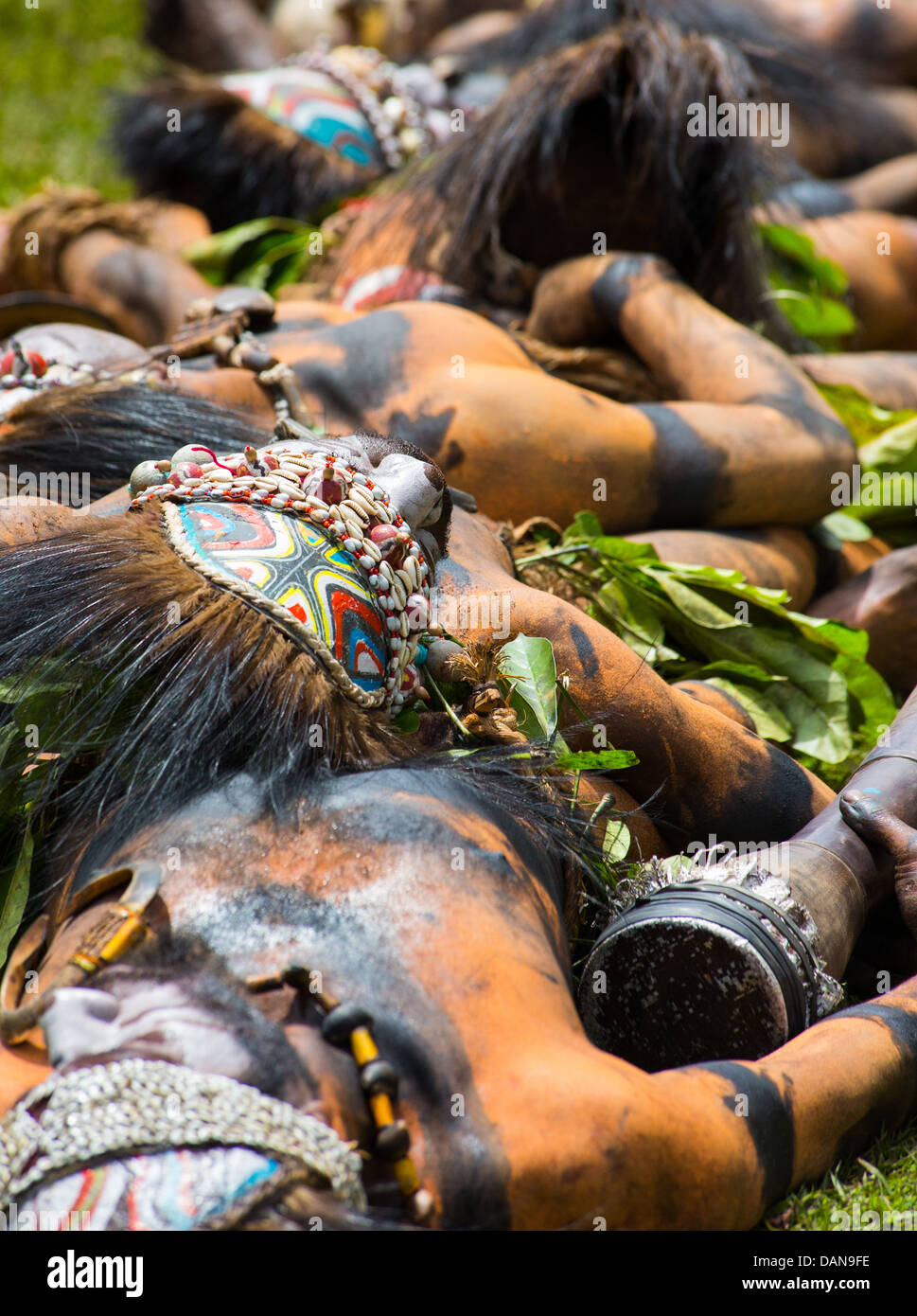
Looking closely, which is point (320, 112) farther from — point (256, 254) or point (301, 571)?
point (301, 571)

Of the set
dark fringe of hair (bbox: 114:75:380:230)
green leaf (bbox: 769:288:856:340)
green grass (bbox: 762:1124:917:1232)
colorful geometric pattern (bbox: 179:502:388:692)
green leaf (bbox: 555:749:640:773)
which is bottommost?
green grass (bbox: 762:1124:917:1232)

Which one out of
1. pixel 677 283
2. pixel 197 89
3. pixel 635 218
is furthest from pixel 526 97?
pixel 197 89

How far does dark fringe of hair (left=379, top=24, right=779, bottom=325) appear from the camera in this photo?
3.14 m

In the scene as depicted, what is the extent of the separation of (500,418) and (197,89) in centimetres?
260

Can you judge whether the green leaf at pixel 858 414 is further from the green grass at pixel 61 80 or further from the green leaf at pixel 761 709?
the green grass at pixel 61 80

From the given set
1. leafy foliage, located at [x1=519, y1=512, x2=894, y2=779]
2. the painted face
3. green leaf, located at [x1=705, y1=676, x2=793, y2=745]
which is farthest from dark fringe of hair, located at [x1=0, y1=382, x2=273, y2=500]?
the painted face

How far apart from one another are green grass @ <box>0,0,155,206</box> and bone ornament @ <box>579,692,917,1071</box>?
4.87 meters

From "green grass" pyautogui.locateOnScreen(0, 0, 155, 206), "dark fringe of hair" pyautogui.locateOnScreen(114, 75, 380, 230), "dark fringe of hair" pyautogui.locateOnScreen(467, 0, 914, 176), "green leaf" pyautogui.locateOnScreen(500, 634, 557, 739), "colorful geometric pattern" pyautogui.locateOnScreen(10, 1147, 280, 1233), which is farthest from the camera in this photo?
"green grass" pyautogui.locateOnScreen(0, 0, 155, 206)

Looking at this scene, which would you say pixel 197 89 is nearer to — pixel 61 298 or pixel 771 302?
pixel 61 298

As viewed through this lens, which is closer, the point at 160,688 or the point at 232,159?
the point at 160,688

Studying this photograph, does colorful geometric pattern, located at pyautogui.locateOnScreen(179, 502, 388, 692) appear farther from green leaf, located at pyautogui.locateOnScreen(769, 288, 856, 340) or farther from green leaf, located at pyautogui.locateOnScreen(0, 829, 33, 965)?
green leaf, located at pyautogui.locateOnScreen(769, 288, 856, 340)

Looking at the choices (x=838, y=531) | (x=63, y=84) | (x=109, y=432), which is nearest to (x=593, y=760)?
(x=109, y=432)

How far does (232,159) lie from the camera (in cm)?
433

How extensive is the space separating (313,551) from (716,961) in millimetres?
702
